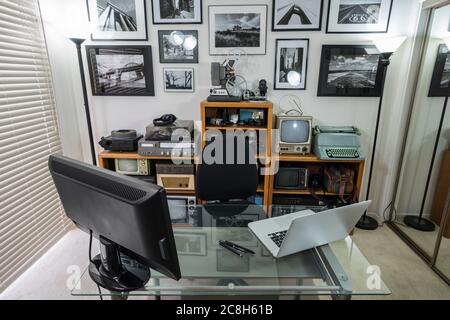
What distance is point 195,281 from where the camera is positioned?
1.23m

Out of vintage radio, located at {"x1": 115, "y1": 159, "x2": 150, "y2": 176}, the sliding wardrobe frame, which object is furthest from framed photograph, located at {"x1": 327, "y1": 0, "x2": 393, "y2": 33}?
vintage radio, located at {"x1": 115, "y1": 159, "x2": 150, "y2": 176}

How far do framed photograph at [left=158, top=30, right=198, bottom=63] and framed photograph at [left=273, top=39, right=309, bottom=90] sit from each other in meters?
0.81

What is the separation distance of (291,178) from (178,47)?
1679mm

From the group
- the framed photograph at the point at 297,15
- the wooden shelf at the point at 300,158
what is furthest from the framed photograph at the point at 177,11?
the wooden shelf at the point at 300,158

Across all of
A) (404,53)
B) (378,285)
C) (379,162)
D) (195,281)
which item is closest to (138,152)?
(195,281)

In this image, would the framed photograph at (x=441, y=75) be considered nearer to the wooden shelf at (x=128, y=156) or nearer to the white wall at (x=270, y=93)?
the white wall at (x=270, y=93)

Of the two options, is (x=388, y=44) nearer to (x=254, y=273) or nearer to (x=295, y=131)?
(x=295, y=131)

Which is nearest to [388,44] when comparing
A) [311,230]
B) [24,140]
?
[311,230]

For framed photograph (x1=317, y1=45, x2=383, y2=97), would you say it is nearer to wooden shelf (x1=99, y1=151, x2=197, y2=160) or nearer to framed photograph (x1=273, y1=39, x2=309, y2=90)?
framed photograph (x1=273, y1=39, x2=309, y2=90)

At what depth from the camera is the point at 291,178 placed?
104 inches

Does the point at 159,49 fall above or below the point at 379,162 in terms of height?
above
